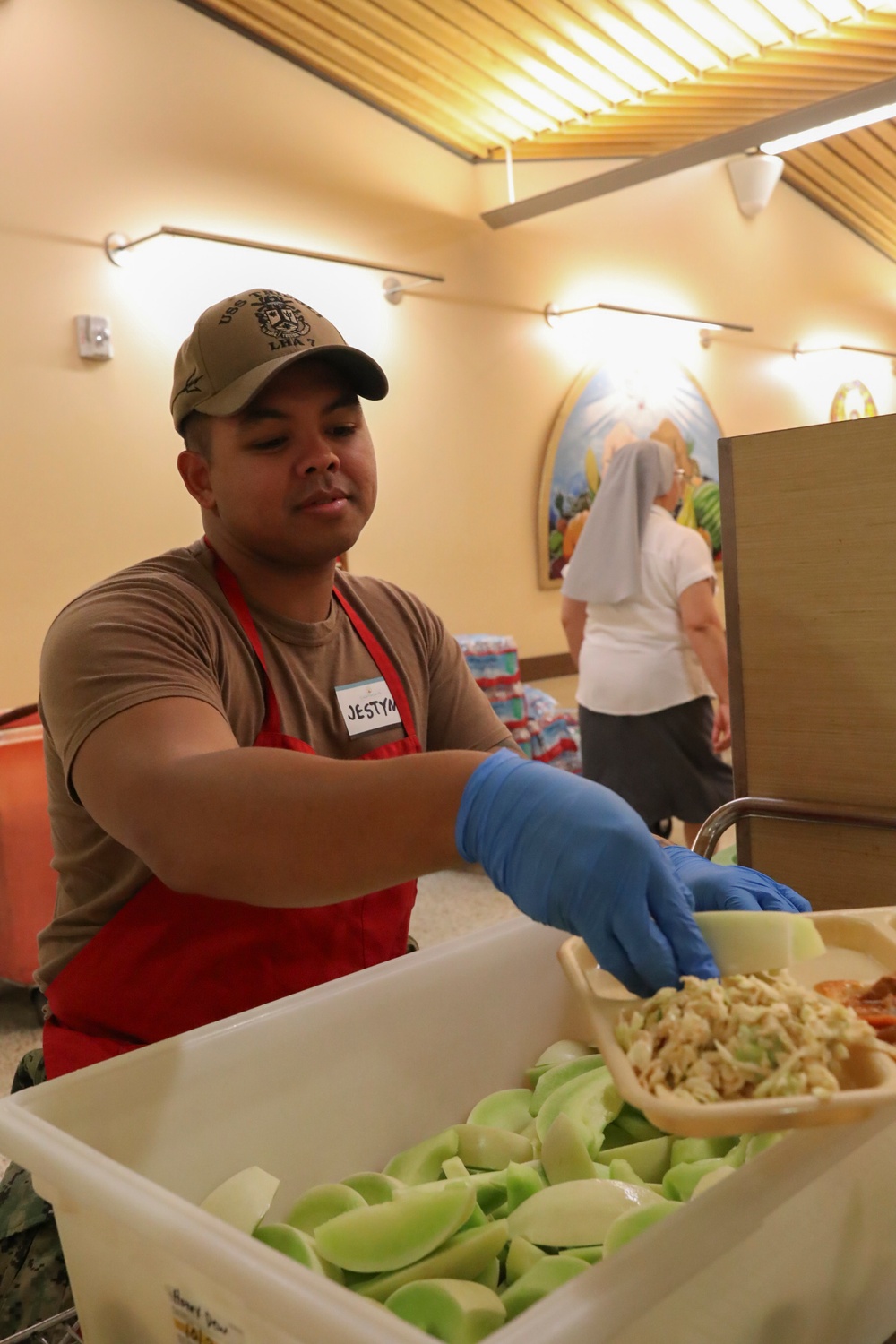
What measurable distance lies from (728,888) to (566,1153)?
0.91 feet

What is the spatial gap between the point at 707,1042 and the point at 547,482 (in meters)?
5.84

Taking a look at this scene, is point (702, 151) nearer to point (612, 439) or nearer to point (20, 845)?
point (612, 439)

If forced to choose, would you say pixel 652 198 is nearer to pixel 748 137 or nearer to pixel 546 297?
pixel 546 297

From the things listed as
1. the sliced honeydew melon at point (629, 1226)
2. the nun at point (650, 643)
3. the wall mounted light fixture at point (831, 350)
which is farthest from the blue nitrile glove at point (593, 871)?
the wall mounted light fixture at point (831, 350)

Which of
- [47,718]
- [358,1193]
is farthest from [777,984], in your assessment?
[47,718]

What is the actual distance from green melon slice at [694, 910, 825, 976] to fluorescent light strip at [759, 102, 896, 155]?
4612 millimetres

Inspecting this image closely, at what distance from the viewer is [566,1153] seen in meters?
0.96

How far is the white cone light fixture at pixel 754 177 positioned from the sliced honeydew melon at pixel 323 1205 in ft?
26.0

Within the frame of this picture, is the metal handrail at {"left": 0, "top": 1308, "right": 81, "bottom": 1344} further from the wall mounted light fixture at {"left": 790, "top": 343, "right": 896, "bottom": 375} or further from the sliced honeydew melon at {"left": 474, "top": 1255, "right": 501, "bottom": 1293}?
the wall mounted light fixture at {"left": 790, "top": 343, "right": 896, "bottom": 375}

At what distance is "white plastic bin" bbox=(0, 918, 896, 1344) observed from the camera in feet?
2.03

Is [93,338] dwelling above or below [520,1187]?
above

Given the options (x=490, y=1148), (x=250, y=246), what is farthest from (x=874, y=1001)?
(x=250, y=246)

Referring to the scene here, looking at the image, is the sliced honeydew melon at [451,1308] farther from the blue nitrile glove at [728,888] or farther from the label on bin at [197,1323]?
the blue nitrile glove at [728,888]

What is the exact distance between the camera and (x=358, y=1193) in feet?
3.25
